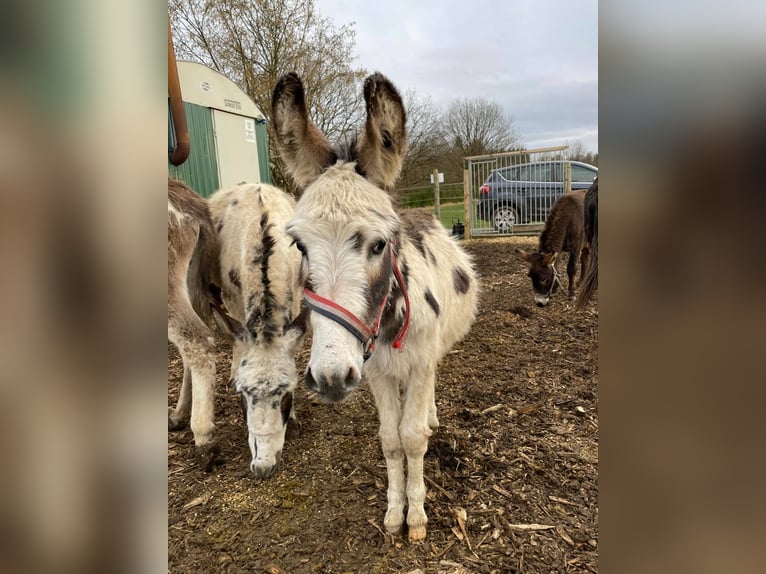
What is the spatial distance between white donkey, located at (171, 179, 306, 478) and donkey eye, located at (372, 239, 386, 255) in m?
1.30

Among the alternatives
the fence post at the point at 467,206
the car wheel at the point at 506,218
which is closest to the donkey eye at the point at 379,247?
the fence post at the point at 467,206

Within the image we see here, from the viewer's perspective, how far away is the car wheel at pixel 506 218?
581 inches

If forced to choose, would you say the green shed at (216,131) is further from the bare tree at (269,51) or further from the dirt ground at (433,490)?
the dirt ground at (433,490)

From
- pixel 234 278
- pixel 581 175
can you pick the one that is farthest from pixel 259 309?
pixel 581 175

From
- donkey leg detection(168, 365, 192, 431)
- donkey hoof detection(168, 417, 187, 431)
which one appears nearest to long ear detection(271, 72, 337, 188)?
donkey leg detection(168, 365, 192, 431)

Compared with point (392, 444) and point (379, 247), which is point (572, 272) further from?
point (379, 247)

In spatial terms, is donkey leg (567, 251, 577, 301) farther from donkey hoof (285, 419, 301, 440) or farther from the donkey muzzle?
the donkey muzzle

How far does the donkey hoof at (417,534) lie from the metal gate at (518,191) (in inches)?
521

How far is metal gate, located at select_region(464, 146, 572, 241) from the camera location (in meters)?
14.3

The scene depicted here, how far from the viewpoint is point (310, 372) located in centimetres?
169
